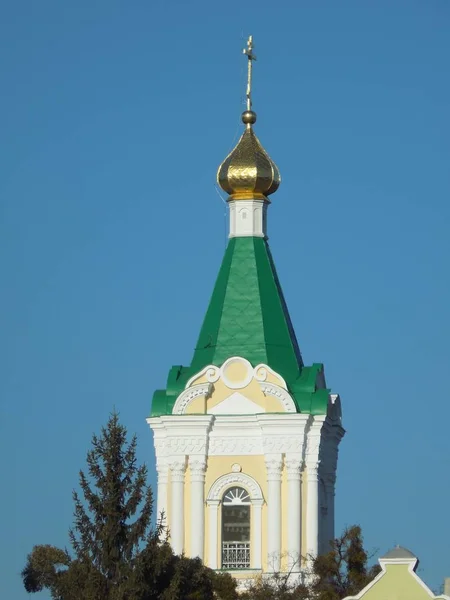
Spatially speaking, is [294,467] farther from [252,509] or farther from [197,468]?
[197,468]

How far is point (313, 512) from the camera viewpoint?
4347 centimetres

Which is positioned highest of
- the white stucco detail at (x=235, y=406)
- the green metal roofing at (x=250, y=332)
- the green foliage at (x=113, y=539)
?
the green metal roofing at (x=250, y=332)

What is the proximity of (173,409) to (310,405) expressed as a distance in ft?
7.90

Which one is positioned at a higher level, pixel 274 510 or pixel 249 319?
pixel 249 319

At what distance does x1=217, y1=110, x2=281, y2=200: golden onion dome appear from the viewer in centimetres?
4556

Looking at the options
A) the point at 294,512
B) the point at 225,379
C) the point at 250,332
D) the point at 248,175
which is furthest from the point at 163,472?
the point at 248,175

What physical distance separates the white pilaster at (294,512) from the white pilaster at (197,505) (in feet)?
4.97

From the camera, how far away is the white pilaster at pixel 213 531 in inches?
1714

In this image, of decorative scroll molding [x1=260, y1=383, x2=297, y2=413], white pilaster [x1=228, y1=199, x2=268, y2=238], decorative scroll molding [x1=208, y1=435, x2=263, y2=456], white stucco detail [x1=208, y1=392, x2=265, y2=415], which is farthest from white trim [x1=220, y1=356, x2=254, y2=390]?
white pilaster [x1=228, y1=199, x2=268, y2=238]

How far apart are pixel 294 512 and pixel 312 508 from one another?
0.39 meters

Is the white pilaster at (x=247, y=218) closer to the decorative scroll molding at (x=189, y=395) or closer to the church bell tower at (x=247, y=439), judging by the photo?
the church bell tower at (x=247, y=439)

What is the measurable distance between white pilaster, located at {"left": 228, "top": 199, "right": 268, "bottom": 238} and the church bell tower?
22.1 inches

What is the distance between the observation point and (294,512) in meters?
43.3

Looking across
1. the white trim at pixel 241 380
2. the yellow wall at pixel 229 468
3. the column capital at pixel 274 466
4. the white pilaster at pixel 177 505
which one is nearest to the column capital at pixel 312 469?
the column capital at pixel 274 466
